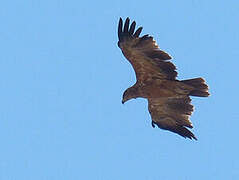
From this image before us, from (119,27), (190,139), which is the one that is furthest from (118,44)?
(190,139)

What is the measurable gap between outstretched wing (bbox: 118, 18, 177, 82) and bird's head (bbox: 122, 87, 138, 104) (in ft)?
1.81

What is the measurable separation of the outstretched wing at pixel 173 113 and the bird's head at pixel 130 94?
3.08 ft

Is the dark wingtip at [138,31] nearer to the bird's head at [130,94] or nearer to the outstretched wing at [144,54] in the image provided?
the outstretched wing at [144,54]

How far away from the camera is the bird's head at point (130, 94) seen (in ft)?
74.9

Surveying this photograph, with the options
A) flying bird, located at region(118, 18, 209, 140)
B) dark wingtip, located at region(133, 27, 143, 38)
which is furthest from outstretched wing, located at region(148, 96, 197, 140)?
dark wingtip, located at region(133, 27, 143, 38)

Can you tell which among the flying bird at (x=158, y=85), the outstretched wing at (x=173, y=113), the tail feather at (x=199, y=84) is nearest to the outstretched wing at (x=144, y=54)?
the flying bird at (x=158, y=85)

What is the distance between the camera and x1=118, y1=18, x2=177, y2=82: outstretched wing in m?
21.5

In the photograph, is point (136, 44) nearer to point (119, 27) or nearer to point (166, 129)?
point (119, 27)

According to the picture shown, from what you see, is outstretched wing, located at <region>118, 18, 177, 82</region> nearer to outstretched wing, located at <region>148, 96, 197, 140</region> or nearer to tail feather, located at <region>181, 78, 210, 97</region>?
tail feather, located at <region>181, 78, 210, 97</region>

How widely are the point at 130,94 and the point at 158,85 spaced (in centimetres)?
93

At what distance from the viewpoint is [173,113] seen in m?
23.6

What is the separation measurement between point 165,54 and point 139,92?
170cm

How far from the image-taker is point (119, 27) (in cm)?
2158

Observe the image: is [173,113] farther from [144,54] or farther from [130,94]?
[144,54]
